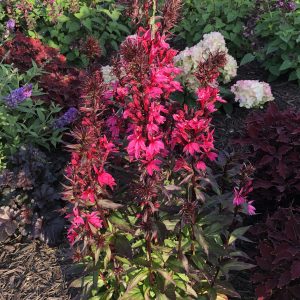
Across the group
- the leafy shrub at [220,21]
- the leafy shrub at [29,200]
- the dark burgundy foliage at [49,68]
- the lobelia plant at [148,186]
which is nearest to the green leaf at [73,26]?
the dark burgundy foliage at [49,68]

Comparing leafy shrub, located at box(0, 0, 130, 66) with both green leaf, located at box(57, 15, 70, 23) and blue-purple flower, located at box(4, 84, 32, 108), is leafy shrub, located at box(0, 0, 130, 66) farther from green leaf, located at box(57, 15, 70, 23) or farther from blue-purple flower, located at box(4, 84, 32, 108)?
blue-purple flower, located at box(4, 84, 32, 108)

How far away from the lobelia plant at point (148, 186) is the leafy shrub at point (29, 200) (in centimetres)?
90

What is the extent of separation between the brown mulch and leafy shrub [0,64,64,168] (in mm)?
739

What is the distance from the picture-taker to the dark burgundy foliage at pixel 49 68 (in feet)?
14.7

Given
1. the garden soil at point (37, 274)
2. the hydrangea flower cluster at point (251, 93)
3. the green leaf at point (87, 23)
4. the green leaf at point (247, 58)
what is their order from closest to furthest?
the garden soil at point (37, 274) → the hydrangea flower cluster at point (251, 93) → the green leaf at point (247, 58) → the green leaf at point (87, 23)

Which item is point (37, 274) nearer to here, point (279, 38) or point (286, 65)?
point (286, 65)

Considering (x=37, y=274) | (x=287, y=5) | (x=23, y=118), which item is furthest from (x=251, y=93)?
(x=37, y=274)

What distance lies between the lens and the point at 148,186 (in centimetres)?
222

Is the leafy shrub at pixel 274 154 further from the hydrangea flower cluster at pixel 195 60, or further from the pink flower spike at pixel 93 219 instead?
the pink flower spike at pixel 93 219

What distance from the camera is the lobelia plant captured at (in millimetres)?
2107

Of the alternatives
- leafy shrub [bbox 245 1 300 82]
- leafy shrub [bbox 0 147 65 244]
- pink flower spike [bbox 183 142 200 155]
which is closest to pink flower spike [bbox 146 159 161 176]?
pink flower spike [bbox 183 142 200 155]

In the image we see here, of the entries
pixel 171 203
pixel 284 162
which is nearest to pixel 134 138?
pixel 171 203

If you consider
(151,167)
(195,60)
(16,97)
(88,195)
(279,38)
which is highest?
(151,167)

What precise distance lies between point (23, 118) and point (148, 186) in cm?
241
